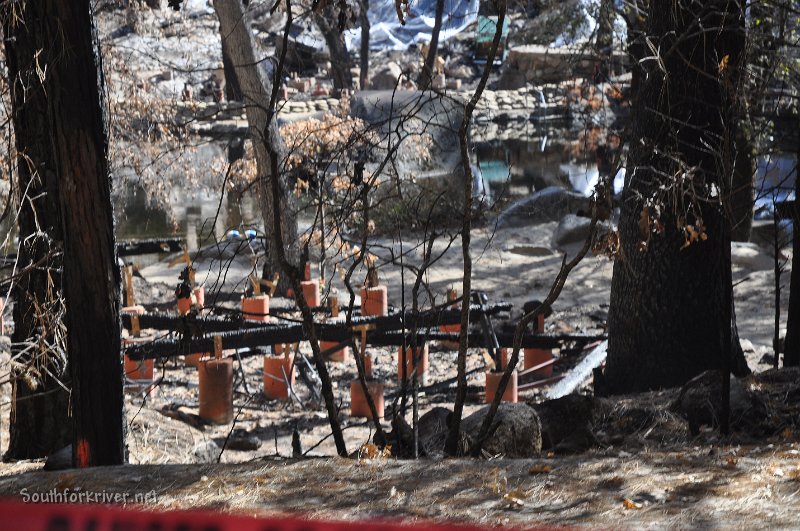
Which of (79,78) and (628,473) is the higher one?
(79,78)

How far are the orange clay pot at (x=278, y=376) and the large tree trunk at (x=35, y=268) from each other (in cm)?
404

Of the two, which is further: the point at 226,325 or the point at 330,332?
the point at 226,325

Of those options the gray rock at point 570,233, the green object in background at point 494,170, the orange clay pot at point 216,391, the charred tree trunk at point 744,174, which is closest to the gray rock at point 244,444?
the orange clay pot at point 216,391

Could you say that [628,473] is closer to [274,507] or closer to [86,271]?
[274,507]

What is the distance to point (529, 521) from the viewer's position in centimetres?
400

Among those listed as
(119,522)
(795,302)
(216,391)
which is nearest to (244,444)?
(216,391)

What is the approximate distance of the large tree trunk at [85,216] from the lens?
5.44m

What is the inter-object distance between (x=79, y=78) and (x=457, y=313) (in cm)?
610

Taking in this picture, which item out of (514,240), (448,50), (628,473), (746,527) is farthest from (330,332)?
(448,50)

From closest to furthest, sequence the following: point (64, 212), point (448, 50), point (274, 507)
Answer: point (274, 507), point (64, 212), point (448, 50)

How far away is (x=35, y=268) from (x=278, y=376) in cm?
541

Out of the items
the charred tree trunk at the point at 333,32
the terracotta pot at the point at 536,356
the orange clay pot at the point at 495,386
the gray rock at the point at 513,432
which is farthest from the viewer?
the terracotta pot at the point at 536,356

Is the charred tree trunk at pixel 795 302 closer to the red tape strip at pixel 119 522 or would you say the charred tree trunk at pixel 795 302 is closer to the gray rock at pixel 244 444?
the gray rock at pixel 244 444

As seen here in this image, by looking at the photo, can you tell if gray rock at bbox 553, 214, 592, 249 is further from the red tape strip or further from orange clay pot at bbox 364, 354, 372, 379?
the red tape strip
